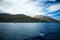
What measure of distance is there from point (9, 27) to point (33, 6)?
0.68 metres

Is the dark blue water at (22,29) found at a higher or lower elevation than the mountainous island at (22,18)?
lower

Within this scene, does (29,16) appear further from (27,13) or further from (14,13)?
(14,13)

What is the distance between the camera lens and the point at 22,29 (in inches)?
97.7

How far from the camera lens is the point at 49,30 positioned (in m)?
2.46

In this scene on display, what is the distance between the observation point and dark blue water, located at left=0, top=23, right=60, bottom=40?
2.39 metres

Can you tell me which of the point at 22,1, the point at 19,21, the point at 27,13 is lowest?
the point at 19,21

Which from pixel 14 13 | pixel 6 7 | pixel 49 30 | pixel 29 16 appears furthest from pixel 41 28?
pixel 6 7

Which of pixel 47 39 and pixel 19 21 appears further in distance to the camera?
pixel 19 21

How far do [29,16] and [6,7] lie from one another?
1.72 feet

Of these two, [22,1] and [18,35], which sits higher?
[22,1]

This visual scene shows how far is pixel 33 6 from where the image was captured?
8.13 ft

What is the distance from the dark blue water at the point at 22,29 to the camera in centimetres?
239

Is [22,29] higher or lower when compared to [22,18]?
lower

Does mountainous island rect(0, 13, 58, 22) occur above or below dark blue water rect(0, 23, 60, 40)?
above
